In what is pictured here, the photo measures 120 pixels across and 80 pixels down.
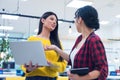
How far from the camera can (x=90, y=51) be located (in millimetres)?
1489

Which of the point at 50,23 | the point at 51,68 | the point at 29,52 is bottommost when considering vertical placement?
the point at 51,68

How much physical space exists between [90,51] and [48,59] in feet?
2.04

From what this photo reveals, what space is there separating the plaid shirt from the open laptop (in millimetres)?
387

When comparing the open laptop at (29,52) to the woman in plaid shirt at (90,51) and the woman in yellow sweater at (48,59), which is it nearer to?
the woman in yellow sweater at (48,59)

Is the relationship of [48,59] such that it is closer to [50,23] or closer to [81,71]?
[50,23]

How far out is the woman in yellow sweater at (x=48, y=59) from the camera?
6.46 ft

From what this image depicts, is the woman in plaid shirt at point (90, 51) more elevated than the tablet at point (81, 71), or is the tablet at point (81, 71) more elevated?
the woman in plaid shirt at point (90, 51)

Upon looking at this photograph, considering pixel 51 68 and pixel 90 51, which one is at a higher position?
pixel 90 51

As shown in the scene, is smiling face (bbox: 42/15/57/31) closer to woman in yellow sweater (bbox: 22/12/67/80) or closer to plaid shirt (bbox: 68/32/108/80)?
woman in yellow sweater (bbox: 22/12/67/80)

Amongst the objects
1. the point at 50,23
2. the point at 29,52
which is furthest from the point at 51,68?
the point at 50,23

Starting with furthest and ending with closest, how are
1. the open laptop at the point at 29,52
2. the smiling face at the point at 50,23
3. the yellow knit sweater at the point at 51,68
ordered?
the smiling face at the point at 50,23 → the yellow knit sweater at the point at 51,68 → the open laptop at the point at 29,52

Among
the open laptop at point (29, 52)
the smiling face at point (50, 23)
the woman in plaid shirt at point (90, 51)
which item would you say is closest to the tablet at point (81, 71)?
the woman in plaid shirt at point (90, 51)

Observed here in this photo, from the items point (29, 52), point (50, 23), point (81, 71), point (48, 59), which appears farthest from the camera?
point (50, 23)

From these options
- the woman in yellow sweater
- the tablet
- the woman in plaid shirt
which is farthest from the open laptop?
the tablet
